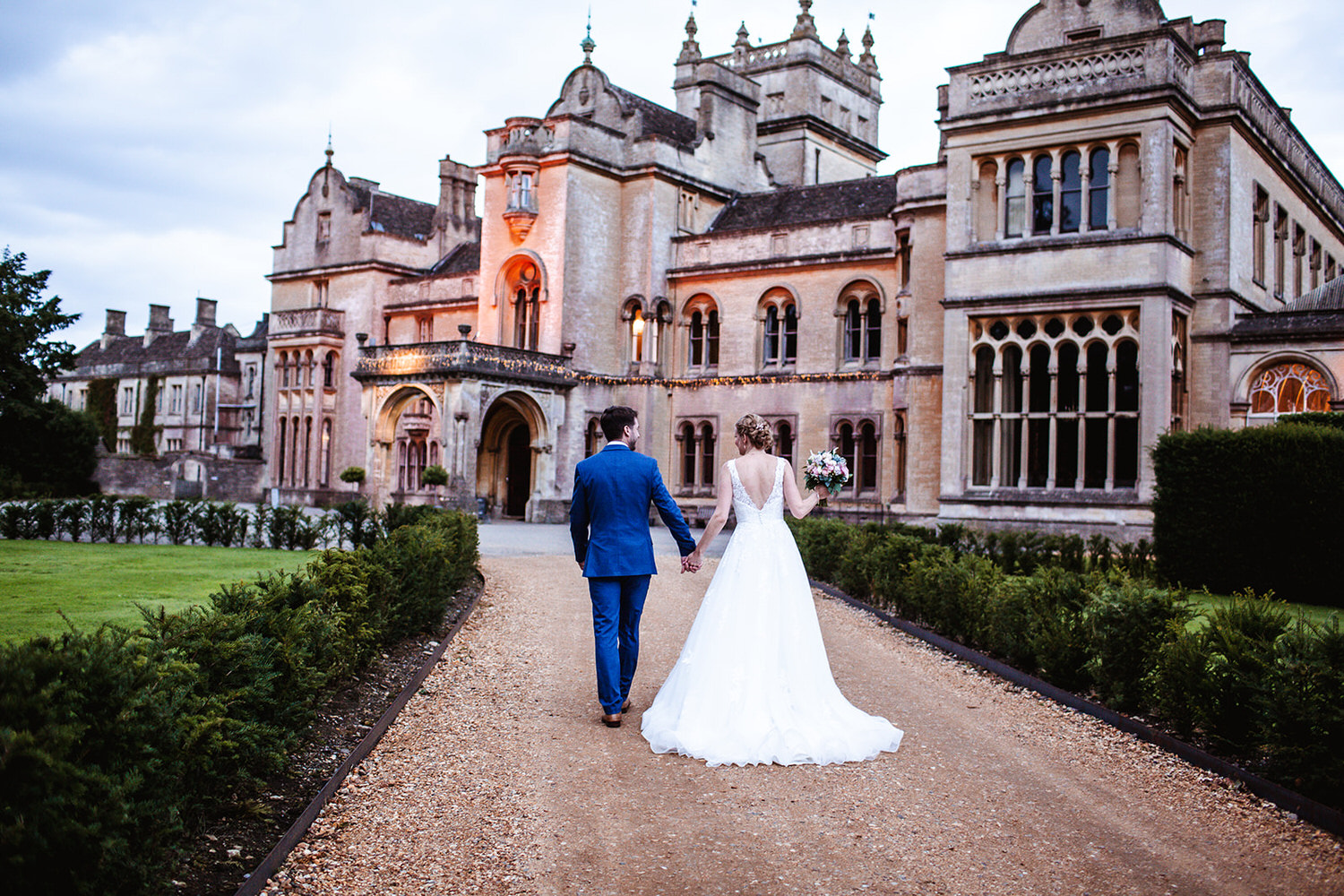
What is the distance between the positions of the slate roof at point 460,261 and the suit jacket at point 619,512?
34781mm

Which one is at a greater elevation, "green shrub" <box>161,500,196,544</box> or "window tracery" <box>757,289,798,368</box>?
"window tracery" <box>757,289,798,368</box>

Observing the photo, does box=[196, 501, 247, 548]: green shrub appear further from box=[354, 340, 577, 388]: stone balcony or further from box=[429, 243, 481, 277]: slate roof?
box=[429, 243, 481, 277]: slate roof

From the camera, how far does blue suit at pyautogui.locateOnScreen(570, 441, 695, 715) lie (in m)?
7.83

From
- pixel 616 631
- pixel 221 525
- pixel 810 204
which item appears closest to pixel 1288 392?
pixel 810 204

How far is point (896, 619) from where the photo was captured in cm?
1345

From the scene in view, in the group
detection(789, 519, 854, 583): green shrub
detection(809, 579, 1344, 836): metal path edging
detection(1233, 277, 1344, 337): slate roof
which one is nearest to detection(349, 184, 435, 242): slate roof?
detection(789, 519, 854, 583): green shrub

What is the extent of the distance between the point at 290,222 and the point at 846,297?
82.7ft

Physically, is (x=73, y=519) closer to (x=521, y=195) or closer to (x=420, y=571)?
(x=420, y=571)

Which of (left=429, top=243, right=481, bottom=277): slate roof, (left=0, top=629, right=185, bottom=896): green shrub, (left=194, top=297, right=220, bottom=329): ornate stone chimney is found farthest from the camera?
(left=194, top=297, right=220, bottom=329): ornate stone chimney

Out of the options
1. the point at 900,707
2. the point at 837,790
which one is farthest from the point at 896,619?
the point at 837,790

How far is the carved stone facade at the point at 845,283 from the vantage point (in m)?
24.0

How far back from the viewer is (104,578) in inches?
550

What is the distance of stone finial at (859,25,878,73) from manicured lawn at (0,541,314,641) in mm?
35517

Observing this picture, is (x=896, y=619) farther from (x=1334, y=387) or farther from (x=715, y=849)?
(x=1334, y=387)
